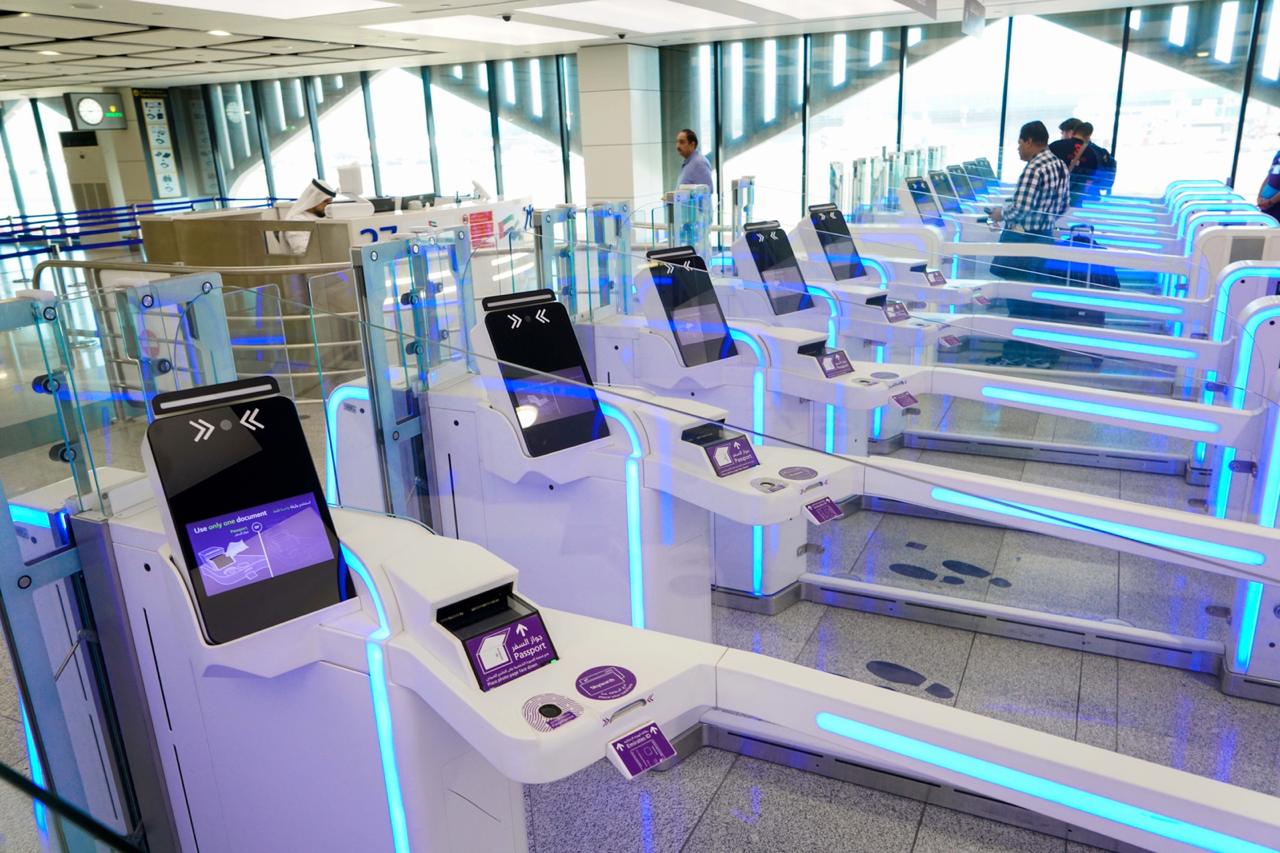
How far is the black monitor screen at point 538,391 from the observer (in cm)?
251

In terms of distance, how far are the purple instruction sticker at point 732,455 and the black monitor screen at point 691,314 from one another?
2.61 ft

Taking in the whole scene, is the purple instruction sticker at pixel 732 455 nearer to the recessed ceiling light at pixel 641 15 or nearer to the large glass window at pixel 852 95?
the recessed ceiling light at pixel 641 15

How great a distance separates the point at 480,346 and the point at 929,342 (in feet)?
5.90

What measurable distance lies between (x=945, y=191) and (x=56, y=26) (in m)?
6.95

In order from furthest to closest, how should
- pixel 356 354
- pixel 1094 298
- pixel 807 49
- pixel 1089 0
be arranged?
pixel 807 49, pixel 1089 0, pixel 1094 298, pixel 356 354

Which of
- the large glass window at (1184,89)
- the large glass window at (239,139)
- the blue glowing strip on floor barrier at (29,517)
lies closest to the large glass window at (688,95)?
the large glass window at (1184,89)

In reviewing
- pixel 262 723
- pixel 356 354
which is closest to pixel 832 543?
→ pixel 356 354

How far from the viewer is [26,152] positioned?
52.0ft

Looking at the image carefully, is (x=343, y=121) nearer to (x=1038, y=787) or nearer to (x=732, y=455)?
(x=732, y=455)

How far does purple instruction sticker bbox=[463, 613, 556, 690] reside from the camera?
59.9 inches

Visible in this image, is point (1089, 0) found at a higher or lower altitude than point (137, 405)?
higher

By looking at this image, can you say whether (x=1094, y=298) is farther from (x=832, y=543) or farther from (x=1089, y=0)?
(x=1089, y=0)

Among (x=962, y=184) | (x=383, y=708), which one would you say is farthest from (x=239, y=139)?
(x=383, y=708)

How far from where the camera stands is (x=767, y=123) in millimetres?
11305
